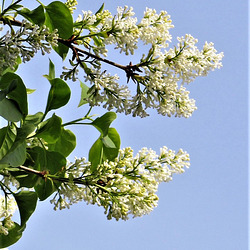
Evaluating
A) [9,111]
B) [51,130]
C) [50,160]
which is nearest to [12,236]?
[50,160]

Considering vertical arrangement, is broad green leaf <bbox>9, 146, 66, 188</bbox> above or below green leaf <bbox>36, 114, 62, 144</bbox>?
below

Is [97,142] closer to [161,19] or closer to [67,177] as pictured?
[67,177]

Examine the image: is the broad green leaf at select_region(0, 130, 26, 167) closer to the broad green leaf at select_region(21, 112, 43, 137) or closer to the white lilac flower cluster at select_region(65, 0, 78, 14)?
the broad green leaf at select_region(21, 112, 43, 137)

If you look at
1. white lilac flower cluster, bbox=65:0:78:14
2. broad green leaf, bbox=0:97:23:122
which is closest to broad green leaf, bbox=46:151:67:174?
broad green leaf, bbox=0:97:23:122

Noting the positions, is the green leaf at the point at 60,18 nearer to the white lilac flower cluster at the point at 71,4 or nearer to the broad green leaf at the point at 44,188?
the white lilac flower cluster at the point at 71,4

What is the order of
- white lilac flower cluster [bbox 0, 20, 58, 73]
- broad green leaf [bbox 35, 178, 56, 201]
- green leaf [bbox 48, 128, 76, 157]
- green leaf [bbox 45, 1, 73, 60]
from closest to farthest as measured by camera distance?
1. white lilac flower cluster [bbox 0, 20, 58, 73]
2. green leaf [bbox 45, 1, 73, 60]
3. broad green leaf [bbox 35, 178, 56, 201]
4. green leaf [bbox 48, 128, 76, 157]

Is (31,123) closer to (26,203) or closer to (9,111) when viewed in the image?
(9,111)

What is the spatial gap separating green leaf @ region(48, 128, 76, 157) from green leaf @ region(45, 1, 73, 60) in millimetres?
437

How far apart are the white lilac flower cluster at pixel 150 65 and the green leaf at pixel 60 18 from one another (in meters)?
0.06

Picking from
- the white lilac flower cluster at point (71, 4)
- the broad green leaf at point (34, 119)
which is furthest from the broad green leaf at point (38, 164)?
the white lilac flower cluster at point (71, 4)

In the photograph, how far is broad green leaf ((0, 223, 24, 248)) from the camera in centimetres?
200

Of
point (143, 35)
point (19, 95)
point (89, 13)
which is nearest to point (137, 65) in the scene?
point (143, 35)

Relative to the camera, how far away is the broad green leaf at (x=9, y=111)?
66.2 inches

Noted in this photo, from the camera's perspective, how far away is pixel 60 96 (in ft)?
6.22
